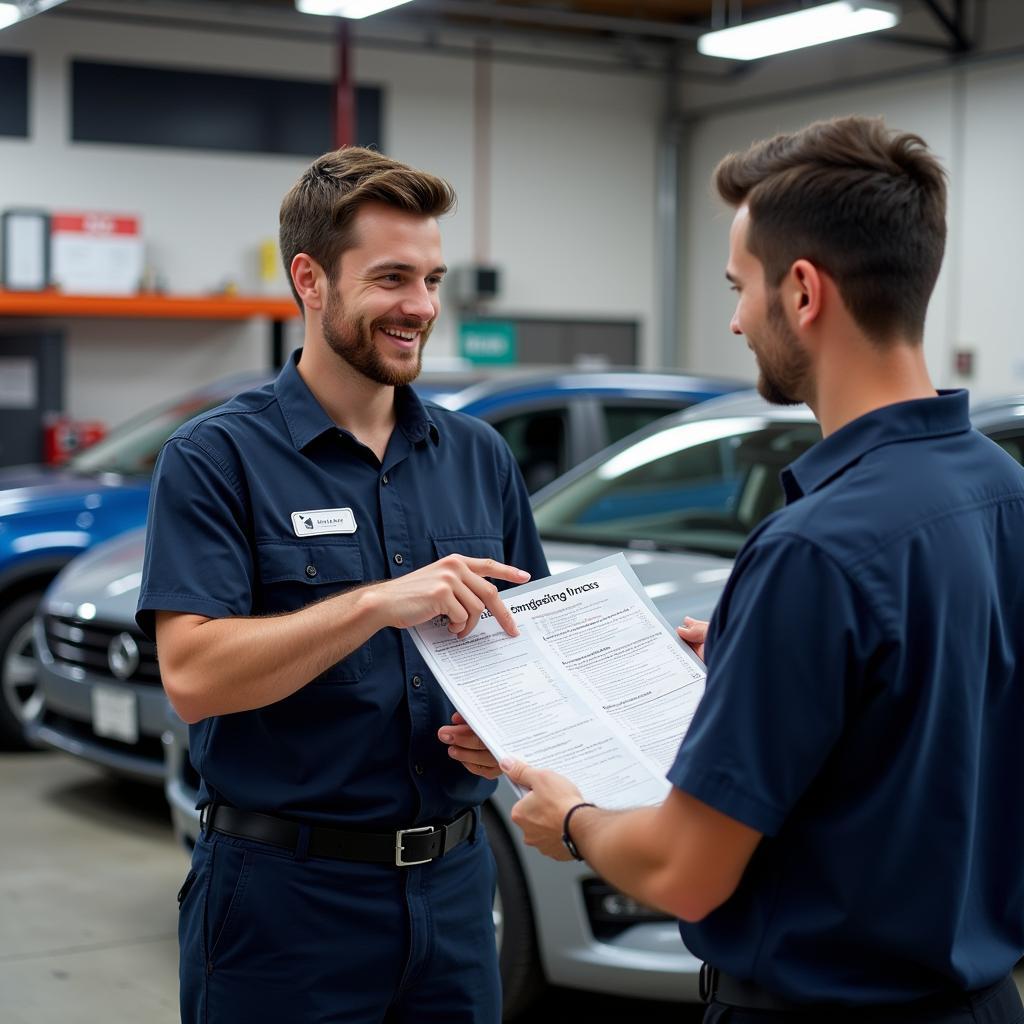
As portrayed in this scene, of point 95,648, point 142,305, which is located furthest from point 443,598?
point 142,305

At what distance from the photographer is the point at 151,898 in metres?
4.69

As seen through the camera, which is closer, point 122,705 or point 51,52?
point 122,705

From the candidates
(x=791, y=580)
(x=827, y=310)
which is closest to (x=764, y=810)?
(x=791, y=580)

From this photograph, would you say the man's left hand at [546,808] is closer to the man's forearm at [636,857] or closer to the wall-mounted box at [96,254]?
the man's forearm at [636,857]

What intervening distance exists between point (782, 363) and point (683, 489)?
3.21 metres

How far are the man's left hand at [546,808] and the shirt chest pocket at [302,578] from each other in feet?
1.39

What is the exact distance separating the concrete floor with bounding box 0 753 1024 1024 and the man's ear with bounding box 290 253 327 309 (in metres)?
2.27

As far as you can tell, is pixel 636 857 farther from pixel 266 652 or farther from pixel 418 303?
pixel 418 303

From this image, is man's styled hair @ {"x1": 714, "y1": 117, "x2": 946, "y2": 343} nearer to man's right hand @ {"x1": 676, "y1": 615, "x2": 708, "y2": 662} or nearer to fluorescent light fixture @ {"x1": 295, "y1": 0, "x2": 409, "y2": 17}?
man's right hand @ {"x1": 676, "y1": 615, "x2": 708, "y2": 662}

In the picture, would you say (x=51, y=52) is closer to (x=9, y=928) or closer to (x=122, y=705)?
(x=122, y=705)

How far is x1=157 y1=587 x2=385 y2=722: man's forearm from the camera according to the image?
189cm

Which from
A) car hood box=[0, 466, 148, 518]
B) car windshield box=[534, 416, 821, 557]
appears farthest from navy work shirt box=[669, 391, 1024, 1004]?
car hood box=[0, 466, 148, 518]

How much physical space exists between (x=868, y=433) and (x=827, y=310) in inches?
5.2

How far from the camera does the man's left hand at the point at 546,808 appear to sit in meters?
1.63
